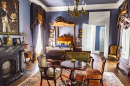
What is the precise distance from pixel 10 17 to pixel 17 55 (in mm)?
1446

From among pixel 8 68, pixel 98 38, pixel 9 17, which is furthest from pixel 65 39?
pixel 8 68

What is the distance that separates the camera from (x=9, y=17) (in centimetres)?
350

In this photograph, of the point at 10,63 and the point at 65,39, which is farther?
the point at 65,39

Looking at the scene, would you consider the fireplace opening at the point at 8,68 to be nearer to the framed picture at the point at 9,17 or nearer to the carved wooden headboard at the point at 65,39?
the framed picture at the point at 9,17

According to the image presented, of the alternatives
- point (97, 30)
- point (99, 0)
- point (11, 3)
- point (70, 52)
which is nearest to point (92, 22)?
point (99, 0)

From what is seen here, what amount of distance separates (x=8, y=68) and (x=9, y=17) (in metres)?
1.85

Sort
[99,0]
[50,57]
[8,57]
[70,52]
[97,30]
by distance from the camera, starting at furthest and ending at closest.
A: [97,30], [99,0], [50,57], [70,52], [8,57]

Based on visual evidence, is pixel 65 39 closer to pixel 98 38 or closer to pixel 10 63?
pixel 98 38

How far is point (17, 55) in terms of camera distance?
371 centimetres

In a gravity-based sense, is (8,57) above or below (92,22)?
below

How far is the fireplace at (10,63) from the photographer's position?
9.80 ft

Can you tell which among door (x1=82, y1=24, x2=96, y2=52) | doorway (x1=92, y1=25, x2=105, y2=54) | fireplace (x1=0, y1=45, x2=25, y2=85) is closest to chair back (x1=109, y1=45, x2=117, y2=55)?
door (x1=82, y1=24, x2=96, y2=52)

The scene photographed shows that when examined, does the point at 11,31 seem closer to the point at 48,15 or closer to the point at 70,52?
the point at 70,52

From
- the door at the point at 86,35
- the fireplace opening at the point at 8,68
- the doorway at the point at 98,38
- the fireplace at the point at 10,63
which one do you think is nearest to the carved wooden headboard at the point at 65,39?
the door at the point at 86,35
